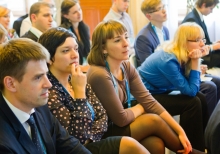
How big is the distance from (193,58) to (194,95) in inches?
10.4

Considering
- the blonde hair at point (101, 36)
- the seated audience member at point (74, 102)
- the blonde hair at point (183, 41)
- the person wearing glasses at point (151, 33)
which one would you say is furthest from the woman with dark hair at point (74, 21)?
the seated audience member at point (74, 102)

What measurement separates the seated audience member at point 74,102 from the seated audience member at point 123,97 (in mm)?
151

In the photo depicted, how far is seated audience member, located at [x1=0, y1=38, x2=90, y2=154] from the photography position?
3.94ft

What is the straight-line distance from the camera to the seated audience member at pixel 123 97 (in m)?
1.94

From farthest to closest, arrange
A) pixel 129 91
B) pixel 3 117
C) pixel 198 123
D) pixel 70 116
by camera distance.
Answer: pixel 198 123 → pixel 129 91 → pixel 70 116 → pixel 3 117

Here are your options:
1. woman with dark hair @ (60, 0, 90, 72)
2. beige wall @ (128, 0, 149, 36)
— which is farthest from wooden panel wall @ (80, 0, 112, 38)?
woman with dark hair @ (60, 0, 90, 72)

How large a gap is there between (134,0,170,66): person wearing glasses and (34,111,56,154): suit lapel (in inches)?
69.4

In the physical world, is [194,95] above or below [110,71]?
below

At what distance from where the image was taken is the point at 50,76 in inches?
67.1

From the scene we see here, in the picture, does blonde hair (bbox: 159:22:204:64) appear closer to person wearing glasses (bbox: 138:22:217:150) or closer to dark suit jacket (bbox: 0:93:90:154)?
person wearing glasses (bbox: 138:22:217:150)

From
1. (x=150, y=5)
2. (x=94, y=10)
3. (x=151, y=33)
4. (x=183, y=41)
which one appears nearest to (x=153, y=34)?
(x=151, y=33)

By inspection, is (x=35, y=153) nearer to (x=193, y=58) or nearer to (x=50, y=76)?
(x=50, y=76)

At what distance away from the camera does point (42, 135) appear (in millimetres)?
1339

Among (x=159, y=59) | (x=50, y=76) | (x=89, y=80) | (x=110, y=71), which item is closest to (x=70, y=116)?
(x=50, y=76)
